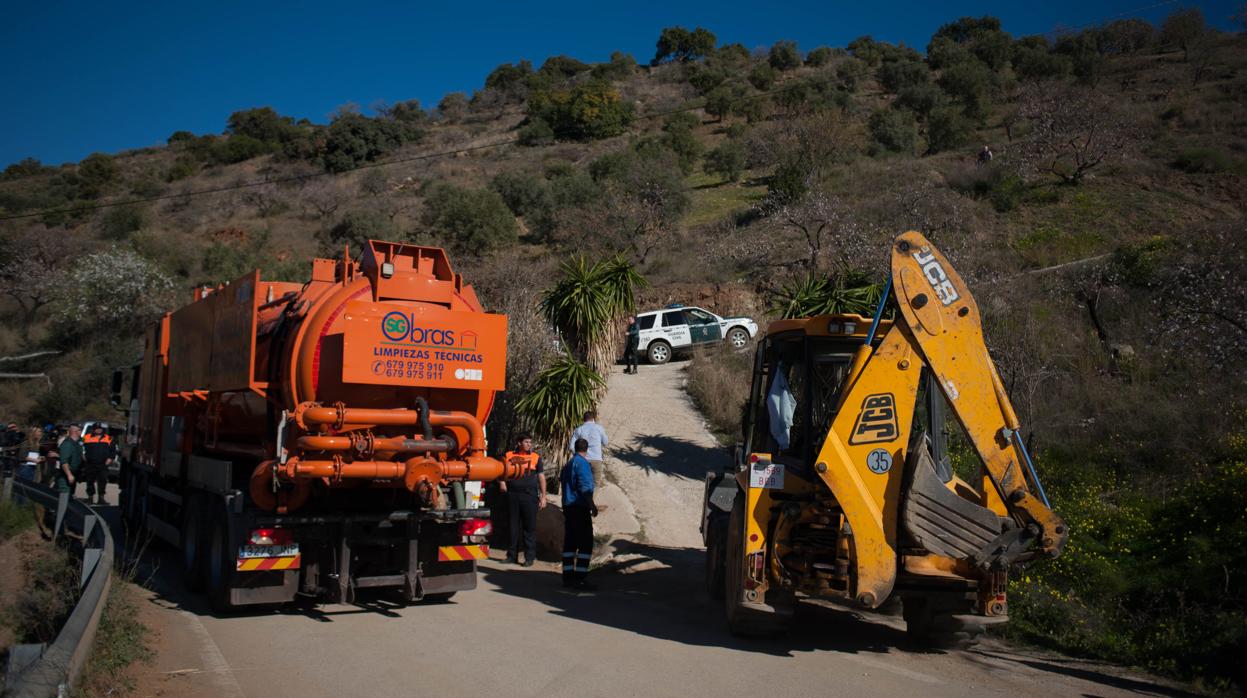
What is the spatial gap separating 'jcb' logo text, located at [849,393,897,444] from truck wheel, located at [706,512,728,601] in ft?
10.2

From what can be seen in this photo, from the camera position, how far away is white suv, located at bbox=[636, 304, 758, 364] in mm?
26875

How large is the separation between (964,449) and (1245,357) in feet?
17.1

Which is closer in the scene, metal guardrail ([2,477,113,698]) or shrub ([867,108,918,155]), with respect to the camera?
metal guardrail ([2,477,113,698])

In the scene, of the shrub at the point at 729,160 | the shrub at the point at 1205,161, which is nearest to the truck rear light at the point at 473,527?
the shrub at the point at 1205,161

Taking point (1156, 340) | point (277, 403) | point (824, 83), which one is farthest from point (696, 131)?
point (277, 403)

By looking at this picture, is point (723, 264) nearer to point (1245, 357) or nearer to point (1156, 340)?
point (1156, 340)

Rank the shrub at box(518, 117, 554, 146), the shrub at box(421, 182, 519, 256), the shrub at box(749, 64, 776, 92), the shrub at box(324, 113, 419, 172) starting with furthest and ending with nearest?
1. the shrub at box(749, 64, 776, 92)
2. the shrub at box(518, 117, 554, 146)
3. the shrub at box(324, 113, 419, 172)
4. the shrub at box(421, 182, 519, 256)

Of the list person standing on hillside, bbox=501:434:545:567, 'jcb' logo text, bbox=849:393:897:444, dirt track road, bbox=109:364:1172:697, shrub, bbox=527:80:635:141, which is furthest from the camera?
shrub, bbox=527:80:635:141

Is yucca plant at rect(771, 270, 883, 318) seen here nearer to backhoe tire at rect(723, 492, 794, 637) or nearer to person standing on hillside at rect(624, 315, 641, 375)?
backhoe tire at rect(723, 492, 794, 637)

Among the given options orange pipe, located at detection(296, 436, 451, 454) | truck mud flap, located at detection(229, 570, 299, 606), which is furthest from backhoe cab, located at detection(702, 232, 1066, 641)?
truck mud flap, located at detection(229, 570, 299, 606)

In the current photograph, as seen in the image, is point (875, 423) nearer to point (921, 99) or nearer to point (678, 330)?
point (678, 330)

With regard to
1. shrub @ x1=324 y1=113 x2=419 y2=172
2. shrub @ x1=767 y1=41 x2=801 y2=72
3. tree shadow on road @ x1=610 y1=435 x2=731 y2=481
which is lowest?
tree shadow on road @ x1=610 y1=435 x2=731 y2=481

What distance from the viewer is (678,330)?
27.1 meters

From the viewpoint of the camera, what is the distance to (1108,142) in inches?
1304
